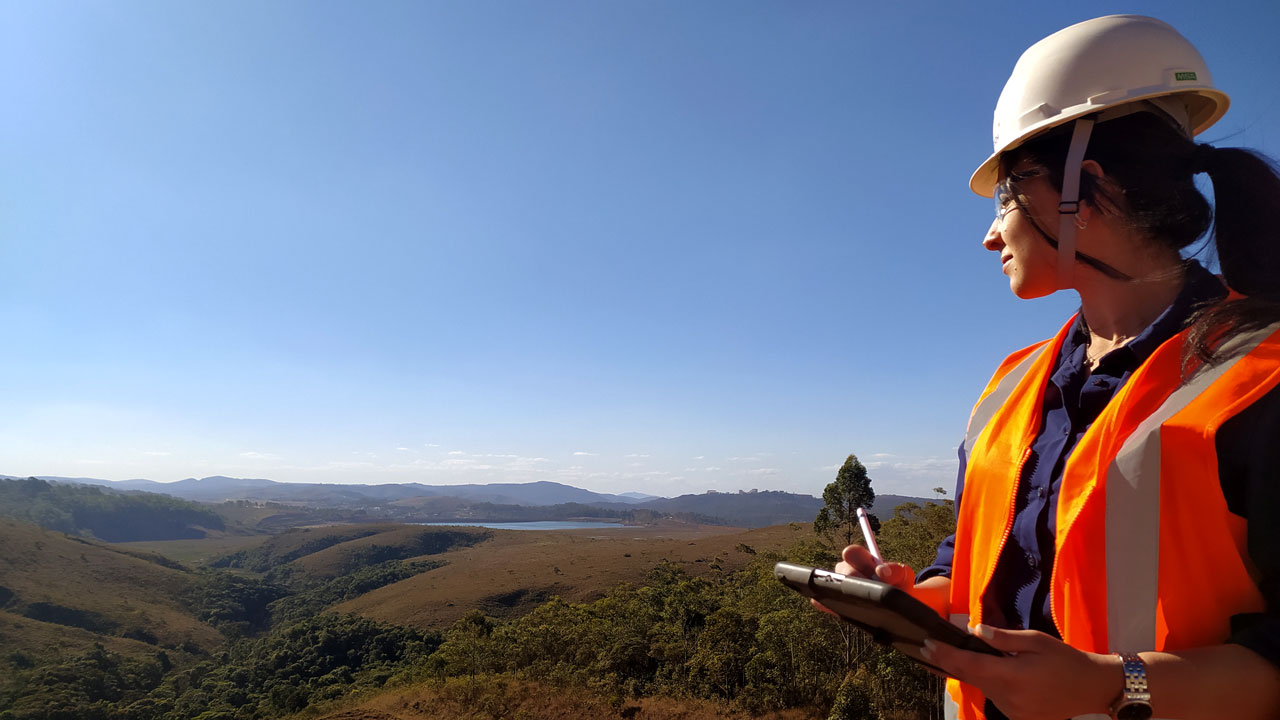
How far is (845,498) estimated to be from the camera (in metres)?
32.2

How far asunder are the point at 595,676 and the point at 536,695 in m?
3.37

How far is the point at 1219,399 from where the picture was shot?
1.18 m

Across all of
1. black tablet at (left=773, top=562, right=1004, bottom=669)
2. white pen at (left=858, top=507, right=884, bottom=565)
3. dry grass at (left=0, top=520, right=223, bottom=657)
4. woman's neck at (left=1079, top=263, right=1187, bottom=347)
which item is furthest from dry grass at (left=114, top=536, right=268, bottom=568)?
woman's neck at (left=1079, top=263, right=1187, bottom=347)

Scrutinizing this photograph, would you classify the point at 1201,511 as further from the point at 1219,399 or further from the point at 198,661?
the point at 198,661

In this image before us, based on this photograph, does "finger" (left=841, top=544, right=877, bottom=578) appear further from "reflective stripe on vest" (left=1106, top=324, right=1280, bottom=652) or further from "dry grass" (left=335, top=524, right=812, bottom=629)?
"dry grass" (left=335, top=524, right=812, bottom=629)

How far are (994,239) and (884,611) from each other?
1283 mm

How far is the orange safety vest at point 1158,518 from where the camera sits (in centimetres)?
115

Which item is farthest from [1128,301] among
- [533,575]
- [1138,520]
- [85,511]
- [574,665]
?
[85,511]

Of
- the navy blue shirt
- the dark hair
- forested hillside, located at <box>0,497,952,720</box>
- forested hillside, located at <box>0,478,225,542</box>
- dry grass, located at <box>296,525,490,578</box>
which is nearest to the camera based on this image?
the navy blue shirt

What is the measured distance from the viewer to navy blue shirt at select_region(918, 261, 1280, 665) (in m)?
1.08

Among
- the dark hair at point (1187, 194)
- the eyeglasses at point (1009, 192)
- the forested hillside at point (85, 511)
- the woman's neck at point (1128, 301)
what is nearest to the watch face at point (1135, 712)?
the dark hair at point (1187, 194)

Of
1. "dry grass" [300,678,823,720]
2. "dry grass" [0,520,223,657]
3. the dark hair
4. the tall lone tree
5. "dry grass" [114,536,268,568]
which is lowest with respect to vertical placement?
"dry grass" [114,536,268,568]

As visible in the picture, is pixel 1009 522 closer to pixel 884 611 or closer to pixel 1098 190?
pixel 884 611

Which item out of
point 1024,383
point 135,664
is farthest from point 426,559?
point 1024,383
